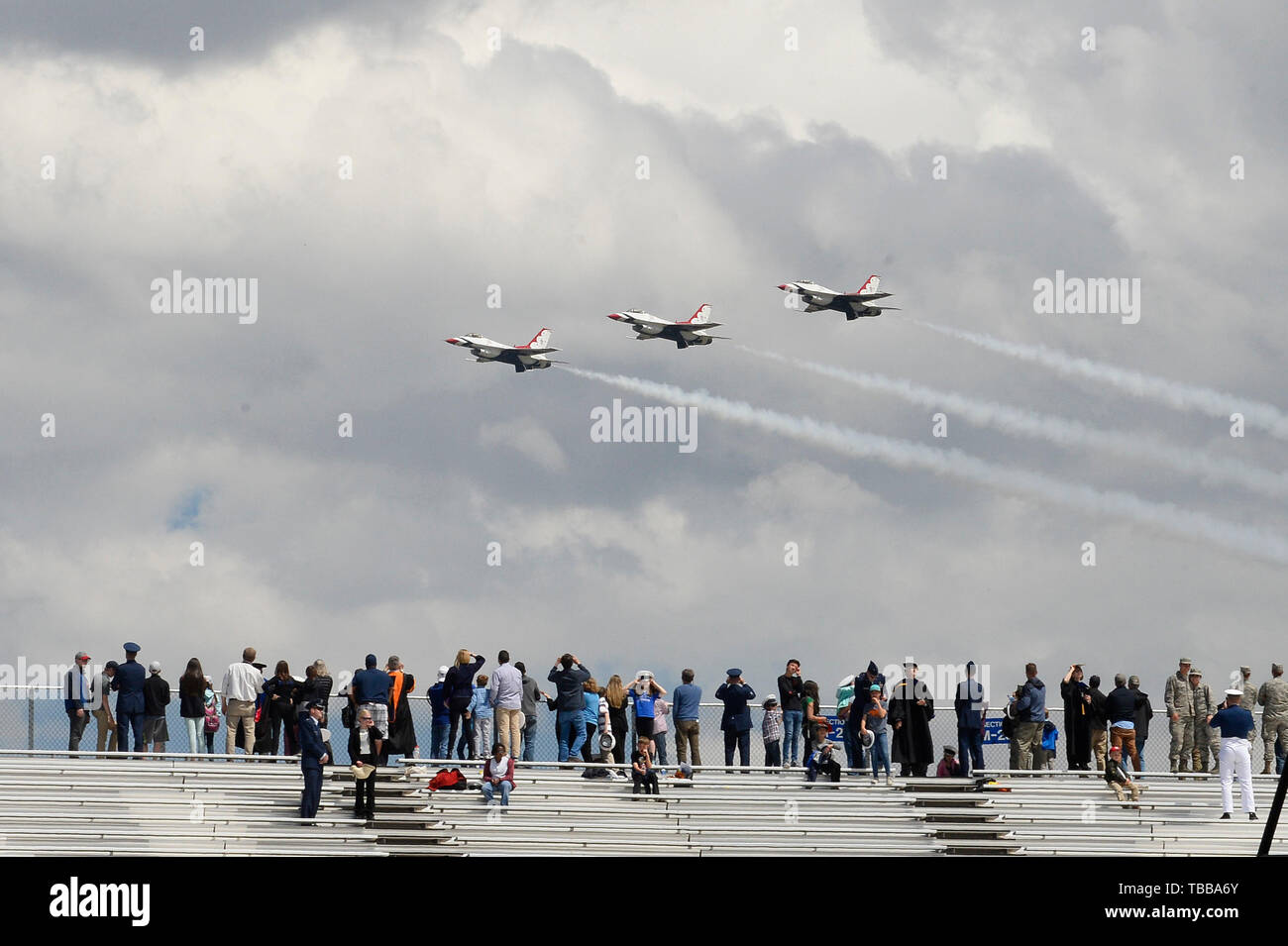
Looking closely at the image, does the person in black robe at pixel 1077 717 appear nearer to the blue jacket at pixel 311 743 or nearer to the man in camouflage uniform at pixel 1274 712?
the man in camouflage uniform at pixel 1274 712

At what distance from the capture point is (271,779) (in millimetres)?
28500

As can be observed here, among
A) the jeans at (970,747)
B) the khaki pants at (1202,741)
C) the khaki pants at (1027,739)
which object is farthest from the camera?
the khaki pants at (1202,741)

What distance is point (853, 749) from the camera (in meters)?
30.9

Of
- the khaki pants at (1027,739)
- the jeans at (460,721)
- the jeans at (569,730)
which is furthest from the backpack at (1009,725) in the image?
the jeans at (460,721)

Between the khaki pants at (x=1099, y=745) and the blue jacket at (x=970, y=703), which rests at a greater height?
the blue jacket at (x=970, y=703)

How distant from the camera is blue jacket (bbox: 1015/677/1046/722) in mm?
31109

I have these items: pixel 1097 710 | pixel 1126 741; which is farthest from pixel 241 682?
pixel 1126 741

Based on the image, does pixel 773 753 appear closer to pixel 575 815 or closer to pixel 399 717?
pixel 575 815

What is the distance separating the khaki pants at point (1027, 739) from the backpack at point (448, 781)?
9.58 metres

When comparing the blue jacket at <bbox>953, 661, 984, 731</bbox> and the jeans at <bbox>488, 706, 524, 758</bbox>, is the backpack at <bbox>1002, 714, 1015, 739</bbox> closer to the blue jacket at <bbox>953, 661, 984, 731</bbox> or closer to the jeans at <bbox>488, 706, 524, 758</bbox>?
the blue jacket at <bbox>953, 661, 984, 731</bbox>

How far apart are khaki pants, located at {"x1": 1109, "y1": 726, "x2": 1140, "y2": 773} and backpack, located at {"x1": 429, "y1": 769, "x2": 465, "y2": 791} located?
10933 millimetres

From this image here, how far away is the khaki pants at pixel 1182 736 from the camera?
32.0 metres
